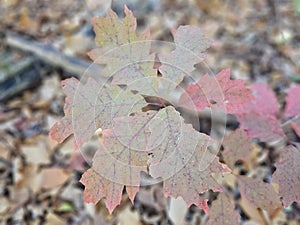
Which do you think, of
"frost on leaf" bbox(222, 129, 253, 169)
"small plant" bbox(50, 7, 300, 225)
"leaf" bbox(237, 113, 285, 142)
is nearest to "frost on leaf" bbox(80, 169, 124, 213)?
"small plant" bbox(50, 7, 300, 225)

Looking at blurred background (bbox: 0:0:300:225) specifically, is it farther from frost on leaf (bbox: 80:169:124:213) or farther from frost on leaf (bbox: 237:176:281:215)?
frost on leaf (bbox: 80:169:124:213)

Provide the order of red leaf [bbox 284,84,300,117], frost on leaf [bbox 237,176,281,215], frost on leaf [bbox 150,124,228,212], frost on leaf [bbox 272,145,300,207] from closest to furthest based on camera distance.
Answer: frost on leaf [bbox 150,124,228,212] < frost on leaf [bbox 272,145,300,207] < frost on leaf [bbox 237,176,281,215] < red leaf [bbox 284,84,300,117]

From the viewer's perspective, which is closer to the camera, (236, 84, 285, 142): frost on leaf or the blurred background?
(236, 84, 285, 142): frost on leaf

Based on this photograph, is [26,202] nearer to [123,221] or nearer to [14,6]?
[123,221]

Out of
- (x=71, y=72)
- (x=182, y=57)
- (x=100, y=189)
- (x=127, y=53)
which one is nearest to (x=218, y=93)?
(x=182, y=57)

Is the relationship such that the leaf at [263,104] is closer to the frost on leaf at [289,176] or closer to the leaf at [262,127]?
the leaf at [262,127]
